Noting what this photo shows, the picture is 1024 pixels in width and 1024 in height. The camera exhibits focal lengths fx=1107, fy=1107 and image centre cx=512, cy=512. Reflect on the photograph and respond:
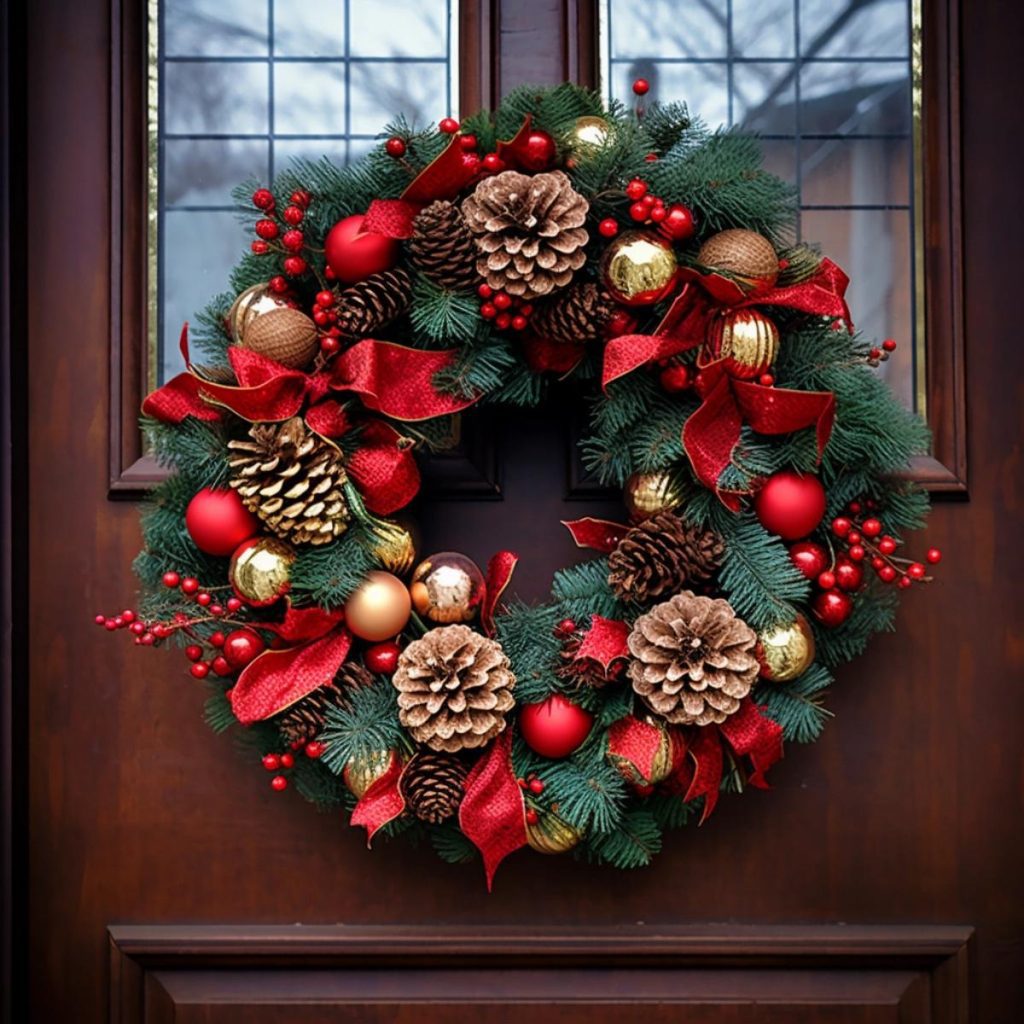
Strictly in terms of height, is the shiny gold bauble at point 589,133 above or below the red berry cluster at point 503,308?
above

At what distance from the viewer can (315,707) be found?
1000mm

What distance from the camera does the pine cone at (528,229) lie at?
0.96 metres

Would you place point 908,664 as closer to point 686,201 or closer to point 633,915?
point 633,915

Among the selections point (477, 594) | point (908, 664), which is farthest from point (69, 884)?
point (908, 664)

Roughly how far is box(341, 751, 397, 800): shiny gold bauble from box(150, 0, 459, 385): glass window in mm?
475

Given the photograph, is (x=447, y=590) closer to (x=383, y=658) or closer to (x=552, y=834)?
(x=383, y=658)

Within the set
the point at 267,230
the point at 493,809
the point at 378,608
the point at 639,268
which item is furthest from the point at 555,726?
the point at 267,230

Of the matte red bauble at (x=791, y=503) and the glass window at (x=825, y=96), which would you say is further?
the glass window at (x=825, y=96)

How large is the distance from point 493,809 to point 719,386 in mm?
429

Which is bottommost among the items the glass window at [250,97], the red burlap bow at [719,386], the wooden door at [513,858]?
the wooden door at [513,858]

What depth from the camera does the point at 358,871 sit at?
1159mm

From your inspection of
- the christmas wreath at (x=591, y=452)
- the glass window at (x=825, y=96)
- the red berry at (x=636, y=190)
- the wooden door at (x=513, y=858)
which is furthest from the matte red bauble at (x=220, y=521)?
the glass window at (x=825, y=96)

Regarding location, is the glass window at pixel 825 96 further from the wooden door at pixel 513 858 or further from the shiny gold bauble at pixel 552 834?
the shiny gold bauble at pixel 552 834

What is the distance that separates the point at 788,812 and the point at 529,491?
1.42ft
